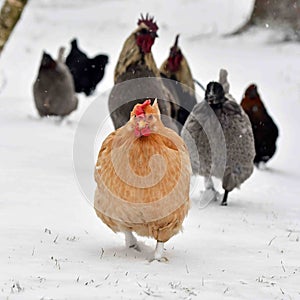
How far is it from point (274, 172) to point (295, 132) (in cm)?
406

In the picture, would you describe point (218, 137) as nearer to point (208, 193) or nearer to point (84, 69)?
point (208, 193)

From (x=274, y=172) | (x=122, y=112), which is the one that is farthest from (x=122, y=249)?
(x=274, y=172)

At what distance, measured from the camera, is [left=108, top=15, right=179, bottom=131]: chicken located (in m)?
8.91

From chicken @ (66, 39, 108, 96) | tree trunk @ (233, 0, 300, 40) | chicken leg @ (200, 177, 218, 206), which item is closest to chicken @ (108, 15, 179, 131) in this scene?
chicken leg @ (200, 177, 218, 206)

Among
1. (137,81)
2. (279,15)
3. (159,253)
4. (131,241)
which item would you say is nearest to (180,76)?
(137,81)

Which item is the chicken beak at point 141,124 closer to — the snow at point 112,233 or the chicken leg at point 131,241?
the chicken leg at point 131,241

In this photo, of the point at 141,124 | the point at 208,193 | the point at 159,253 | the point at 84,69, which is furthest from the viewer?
the point at 84,69

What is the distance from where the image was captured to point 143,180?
553 centimetres

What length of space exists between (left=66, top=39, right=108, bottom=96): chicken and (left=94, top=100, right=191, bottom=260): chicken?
1115cm

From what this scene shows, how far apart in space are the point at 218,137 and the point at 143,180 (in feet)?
11.0

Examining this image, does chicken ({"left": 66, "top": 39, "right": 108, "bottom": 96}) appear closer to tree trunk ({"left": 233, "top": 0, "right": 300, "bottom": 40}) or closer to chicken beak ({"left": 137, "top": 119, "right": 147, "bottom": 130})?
tree trunk ({"left": 233, "top": 0, "right": 300, "bottom": 40})

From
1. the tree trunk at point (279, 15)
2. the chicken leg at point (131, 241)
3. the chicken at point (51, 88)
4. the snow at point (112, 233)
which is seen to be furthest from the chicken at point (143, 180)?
the tree trunk at point (279, 15)

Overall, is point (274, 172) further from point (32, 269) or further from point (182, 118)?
point (32, 269)

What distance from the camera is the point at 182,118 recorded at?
1012cm
